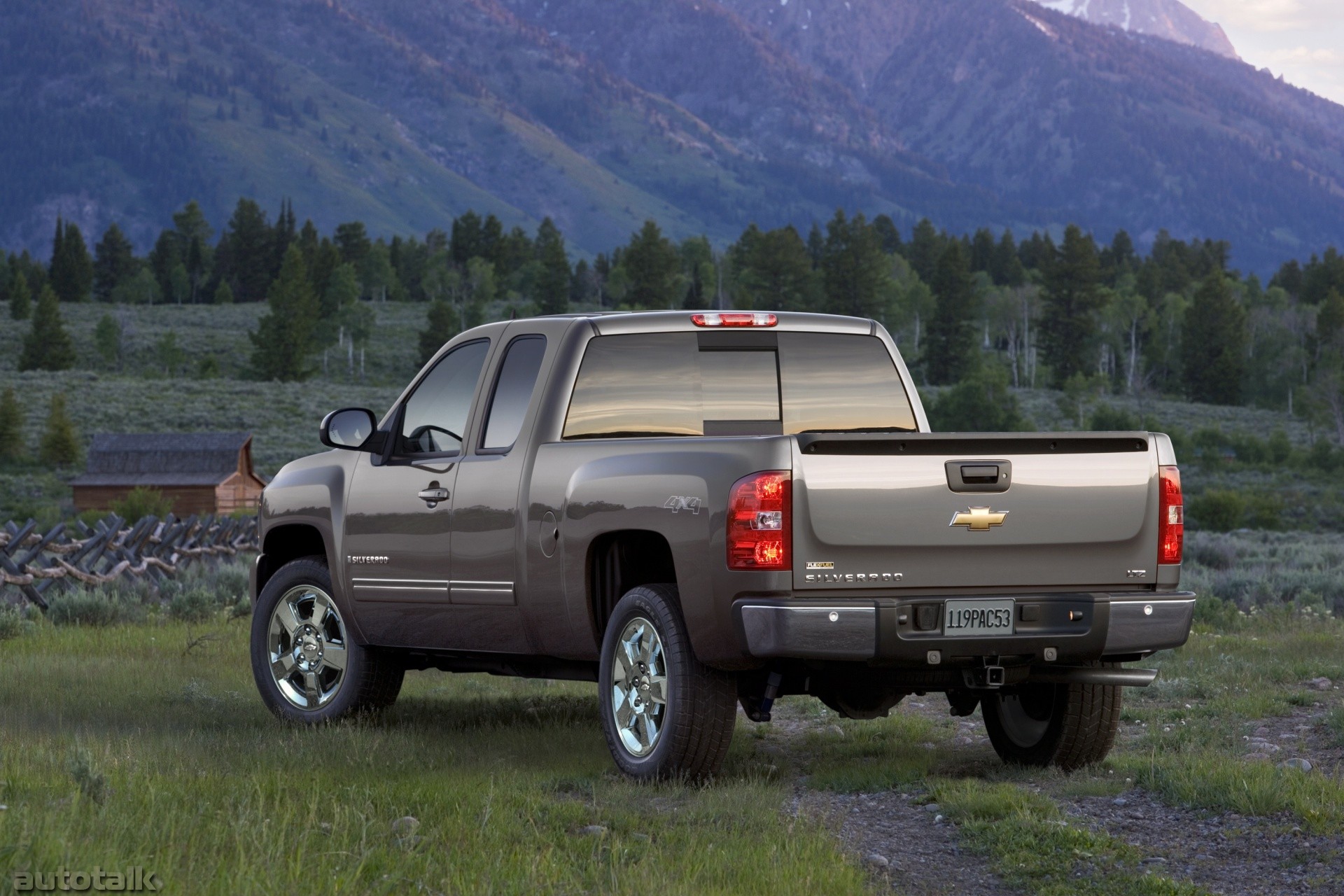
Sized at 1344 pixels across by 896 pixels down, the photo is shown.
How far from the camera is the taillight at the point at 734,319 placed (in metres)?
7.86

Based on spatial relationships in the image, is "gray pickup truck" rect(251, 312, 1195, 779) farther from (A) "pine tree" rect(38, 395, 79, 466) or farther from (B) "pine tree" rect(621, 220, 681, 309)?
(B) "pine tree" rect(621, 220, 681, 309)

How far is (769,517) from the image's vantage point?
628cm

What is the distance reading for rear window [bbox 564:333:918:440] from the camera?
7660 millimetres

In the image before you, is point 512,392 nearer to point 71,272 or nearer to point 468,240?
point 468,240

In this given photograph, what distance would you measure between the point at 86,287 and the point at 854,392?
15988 cm

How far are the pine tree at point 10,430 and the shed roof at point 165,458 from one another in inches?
337

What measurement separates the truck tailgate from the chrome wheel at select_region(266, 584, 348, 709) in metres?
3.64

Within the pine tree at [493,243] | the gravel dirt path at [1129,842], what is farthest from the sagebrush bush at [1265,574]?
the pine tree at [493,243]

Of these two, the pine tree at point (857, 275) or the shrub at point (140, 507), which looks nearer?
the shrub at point (140, 507)

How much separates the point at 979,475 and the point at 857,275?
122 m

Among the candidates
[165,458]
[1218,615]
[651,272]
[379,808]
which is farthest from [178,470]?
[651,272]

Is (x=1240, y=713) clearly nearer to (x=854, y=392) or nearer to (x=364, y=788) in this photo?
(x=854, y=392)

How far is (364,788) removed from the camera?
6402mm

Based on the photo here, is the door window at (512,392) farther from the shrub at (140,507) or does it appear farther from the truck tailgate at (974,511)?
the shrub at (140,507)
